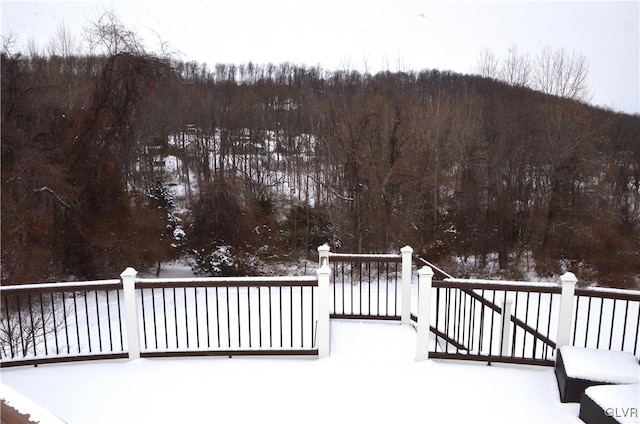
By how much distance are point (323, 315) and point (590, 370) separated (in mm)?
2348

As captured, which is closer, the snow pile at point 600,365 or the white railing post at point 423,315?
the snow pile at point 600,365

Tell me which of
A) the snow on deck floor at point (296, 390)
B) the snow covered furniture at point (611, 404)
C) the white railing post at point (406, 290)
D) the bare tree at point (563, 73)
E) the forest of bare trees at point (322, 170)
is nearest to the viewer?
the snow covered furniture at point (611, 404)

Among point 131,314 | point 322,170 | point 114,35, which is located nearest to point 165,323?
point 131,314

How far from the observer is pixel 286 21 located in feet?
52.0

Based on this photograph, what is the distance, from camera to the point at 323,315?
425 centimetres

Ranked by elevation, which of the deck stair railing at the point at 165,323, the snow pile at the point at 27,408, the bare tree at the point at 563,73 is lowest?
the deck stair railing at the point at 165,323

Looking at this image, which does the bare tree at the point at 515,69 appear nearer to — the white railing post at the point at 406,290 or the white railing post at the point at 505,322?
the white railing post at the point at 505,322

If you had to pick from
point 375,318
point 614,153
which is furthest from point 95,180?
point 614,153

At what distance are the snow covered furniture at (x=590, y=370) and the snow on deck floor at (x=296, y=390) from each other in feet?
0.46

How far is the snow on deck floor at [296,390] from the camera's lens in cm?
338

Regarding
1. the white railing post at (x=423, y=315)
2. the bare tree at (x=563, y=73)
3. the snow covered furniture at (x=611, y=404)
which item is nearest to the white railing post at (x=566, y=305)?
the snow covered furniture at (x=611, y=404)

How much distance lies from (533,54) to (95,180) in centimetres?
1603

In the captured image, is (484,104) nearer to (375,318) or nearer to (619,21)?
(619,21)

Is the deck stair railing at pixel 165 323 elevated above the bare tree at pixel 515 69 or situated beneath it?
situated beneath
